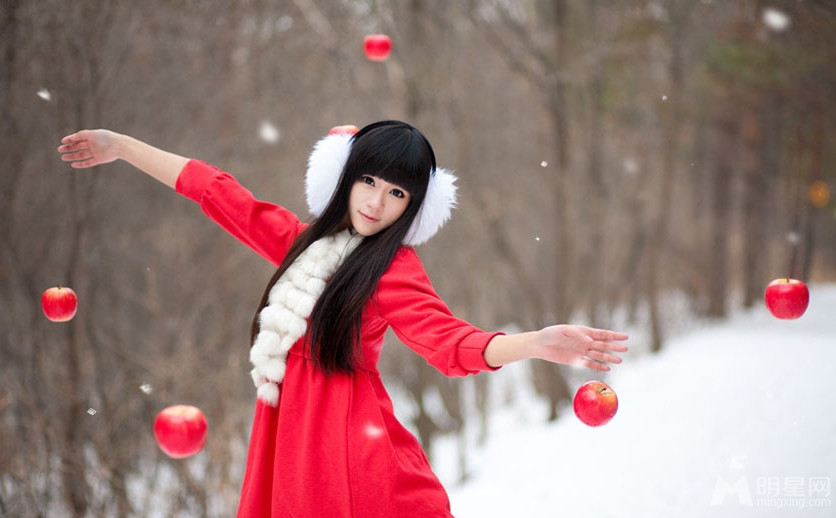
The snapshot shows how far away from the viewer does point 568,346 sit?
1614 millimetres

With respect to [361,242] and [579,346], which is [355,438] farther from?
[579,346]

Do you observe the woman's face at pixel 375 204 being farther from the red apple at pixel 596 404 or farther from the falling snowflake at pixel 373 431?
the red apple at pixel 596 404

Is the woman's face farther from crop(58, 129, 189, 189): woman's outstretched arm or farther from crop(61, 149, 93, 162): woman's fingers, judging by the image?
crop(61, 149, 93, 162): woman's fingers

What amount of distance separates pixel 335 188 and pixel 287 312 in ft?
1.29

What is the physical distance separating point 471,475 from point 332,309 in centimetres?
500

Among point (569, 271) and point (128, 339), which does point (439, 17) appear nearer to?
point (569, 271)

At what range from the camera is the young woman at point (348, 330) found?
6.33ft

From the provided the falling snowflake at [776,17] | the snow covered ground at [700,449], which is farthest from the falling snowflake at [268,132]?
the falling snowflake at [776,17]

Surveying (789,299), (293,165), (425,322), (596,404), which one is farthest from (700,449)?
(293,165)

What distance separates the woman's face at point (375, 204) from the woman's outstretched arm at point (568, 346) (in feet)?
1.87

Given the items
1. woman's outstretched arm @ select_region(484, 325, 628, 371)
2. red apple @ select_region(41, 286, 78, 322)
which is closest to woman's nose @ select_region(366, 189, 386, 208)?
woman's outstretched arm @ select_region(484, 325, 628, 371)

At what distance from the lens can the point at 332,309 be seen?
1973 millimetres

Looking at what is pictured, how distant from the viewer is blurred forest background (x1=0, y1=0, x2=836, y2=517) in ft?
16.9

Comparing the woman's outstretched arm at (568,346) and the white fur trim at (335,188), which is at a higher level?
Result: the white fur trim at (335,188)
